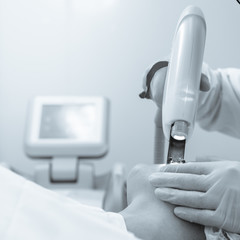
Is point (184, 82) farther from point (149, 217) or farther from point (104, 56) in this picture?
point (104, 56)

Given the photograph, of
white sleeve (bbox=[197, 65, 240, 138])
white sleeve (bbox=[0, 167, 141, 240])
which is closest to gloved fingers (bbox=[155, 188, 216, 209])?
white sleeve (bbox=[0, 167, 141, 240])

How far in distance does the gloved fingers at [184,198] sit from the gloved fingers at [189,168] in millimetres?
34

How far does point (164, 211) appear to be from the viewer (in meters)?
0.62

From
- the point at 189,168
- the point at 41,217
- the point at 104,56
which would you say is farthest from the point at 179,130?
the point at 104,56

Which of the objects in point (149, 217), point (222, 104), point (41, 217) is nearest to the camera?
point (41, 217)

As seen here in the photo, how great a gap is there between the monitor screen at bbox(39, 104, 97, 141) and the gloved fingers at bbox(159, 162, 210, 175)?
69cm

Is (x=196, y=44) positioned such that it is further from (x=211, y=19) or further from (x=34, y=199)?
(x=34, y=199)

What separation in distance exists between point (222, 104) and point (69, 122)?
0.54 m

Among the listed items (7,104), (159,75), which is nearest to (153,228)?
(159,75)

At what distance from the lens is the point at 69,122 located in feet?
4.46

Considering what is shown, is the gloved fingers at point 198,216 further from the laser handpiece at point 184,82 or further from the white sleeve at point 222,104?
the white sleeve at point 222,104

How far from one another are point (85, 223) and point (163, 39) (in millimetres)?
396

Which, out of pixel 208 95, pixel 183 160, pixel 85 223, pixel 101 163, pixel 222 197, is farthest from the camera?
pixel 101 163

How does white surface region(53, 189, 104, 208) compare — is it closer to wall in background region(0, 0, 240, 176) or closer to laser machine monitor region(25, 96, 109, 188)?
laser machine monitor region(25, 96, 109, 188)
